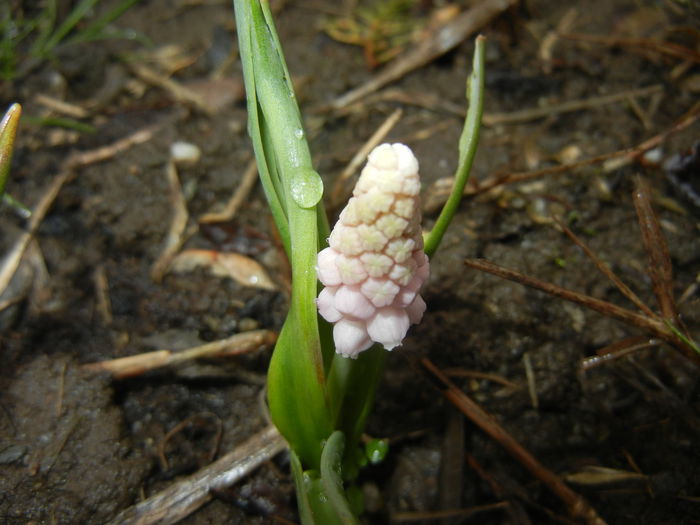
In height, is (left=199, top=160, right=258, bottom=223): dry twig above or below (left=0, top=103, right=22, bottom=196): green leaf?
below

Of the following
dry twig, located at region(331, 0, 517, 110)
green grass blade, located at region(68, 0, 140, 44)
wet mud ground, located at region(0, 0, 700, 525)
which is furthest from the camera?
dry twig, located at region(331, 0, 517, 110)

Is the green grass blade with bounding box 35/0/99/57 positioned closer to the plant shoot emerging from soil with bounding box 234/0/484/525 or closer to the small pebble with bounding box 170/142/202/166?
the small pebble with bounding box 170/142/202/166

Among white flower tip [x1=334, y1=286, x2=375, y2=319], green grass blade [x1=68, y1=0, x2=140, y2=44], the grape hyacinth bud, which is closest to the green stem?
the grape hyacinth bud

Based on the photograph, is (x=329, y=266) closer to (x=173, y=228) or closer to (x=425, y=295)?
(x=425, y=295)

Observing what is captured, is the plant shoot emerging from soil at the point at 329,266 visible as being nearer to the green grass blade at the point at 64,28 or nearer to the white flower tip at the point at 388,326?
the white flower tip at the point at 388,326

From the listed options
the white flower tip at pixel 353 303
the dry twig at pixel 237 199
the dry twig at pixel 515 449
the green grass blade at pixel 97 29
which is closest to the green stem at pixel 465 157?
the white flower tip at pixel 353 303

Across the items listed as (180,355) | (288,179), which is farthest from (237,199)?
(288,179)
